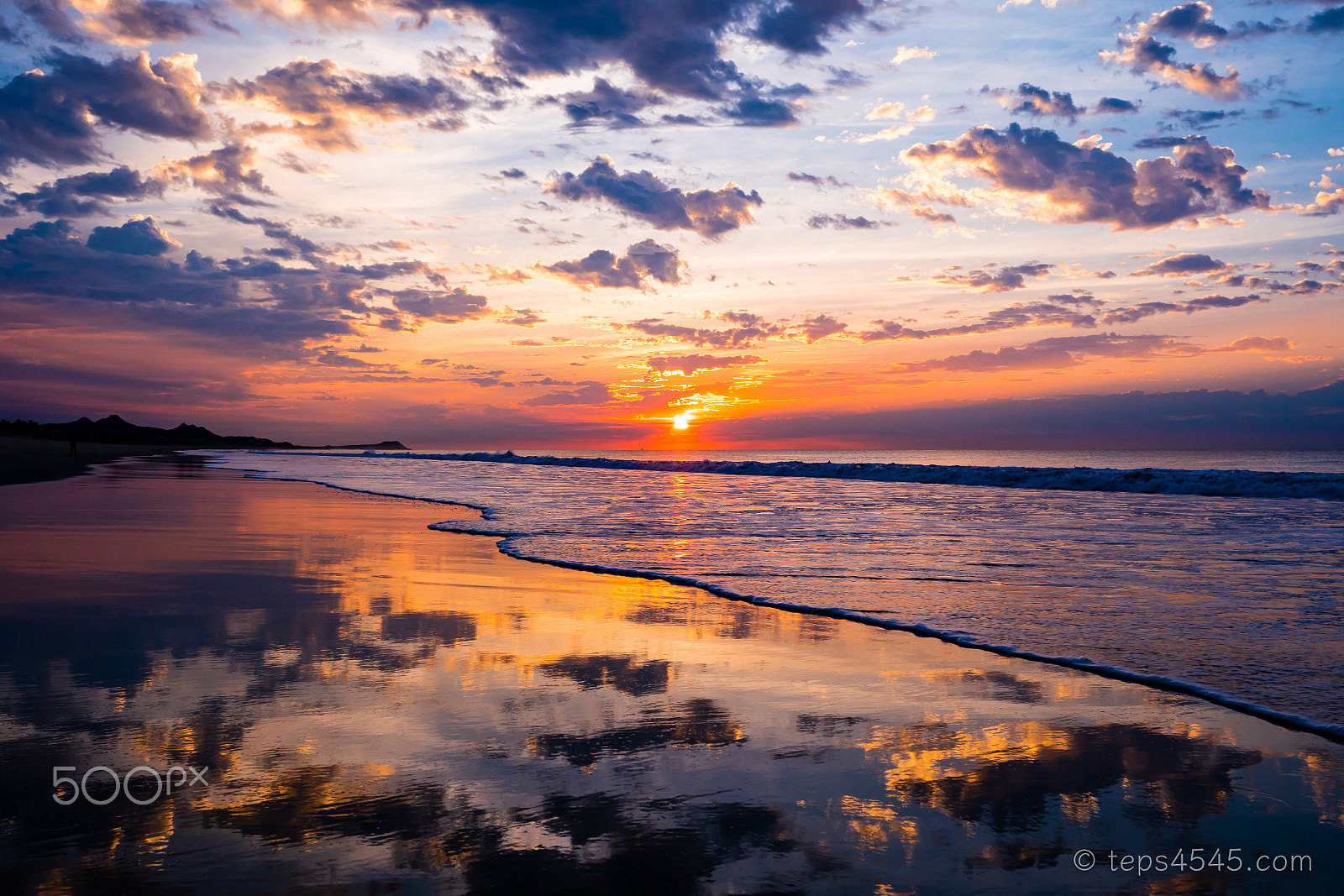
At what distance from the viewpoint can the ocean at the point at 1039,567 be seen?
6.58m

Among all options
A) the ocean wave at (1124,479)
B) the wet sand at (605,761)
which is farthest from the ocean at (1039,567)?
the ocean wave at (1124,479)

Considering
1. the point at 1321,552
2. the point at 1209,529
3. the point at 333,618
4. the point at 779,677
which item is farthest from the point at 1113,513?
the point at 333,618

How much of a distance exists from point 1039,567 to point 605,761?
911cm

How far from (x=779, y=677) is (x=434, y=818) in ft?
10.1

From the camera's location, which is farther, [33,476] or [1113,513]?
[33,476]

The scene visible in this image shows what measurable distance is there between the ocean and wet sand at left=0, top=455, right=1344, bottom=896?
2.81ft

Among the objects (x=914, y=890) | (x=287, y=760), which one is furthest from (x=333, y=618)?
(x=914, y=890)

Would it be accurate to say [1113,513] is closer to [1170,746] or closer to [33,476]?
[1170,746]

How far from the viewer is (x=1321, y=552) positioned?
43.3 ft

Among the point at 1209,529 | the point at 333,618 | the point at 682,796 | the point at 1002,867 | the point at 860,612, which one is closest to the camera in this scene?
the point at 1002,867

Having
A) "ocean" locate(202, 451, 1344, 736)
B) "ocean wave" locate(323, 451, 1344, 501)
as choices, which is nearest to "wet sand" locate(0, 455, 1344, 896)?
"ocean" locate(202, 451, 1344, 736)

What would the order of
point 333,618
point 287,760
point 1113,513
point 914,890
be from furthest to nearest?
point 1113,513 → point 333,618 → point 287,760 → point 914,890

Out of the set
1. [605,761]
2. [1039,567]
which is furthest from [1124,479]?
[605,761]

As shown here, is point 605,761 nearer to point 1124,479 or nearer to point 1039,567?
point 1039,567
